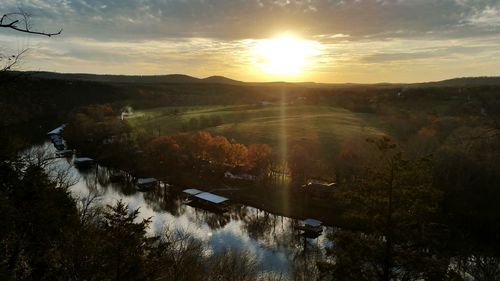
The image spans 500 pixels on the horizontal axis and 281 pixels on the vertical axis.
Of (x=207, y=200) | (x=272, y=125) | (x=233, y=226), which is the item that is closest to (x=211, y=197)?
(x=207, y=200)

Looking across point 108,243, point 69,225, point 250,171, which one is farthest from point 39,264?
point 250,171

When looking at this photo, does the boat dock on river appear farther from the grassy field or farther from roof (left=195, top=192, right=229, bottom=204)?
the grassy field

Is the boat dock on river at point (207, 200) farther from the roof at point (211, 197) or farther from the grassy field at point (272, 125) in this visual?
the grassy field at point (272, 125)

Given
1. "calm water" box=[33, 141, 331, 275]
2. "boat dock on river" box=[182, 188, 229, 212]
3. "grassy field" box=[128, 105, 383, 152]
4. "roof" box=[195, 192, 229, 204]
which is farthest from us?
"grassy field" box=[128, 105, 383, 152]

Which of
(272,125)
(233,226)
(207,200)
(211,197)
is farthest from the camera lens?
(272,125)

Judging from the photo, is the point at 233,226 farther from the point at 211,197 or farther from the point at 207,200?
the point at 211,197

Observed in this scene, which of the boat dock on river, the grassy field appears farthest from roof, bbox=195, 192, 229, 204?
the grassy field
